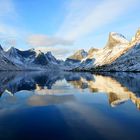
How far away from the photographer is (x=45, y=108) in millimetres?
41875

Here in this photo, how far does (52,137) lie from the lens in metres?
24.9

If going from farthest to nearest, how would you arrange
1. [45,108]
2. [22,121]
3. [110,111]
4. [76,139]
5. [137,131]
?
[45,108]
[110,111]
[22,121]
[137,131]
[76,139]

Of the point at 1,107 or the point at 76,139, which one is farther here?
the point at 1,107

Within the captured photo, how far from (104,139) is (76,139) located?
2373 mm

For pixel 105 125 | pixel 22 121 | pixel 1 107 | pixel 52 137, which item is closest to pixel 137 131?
pixel 105 125

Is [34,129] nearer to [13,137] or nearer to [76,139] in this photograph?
[13,137]

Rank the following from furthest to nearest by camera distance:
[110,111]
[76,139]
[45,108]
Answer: [45,108] → [110,111] → [76,139]

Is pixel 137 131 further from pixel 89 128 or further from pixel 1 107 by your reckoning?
pixel 1 107

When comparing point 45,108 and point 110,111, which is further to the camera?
point 45,108

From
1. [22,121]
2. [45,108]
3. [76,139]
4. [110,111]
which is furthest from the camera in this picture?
[45,108]

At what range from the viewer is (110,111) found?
126 ft

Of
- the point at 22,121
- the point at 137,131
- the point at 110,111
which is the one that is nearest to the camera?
the point at 137,131

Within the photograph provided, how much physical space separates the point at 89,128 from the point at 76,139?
416cm

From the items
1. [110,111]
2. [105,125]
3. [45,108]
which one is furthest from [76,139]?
[45,108]
